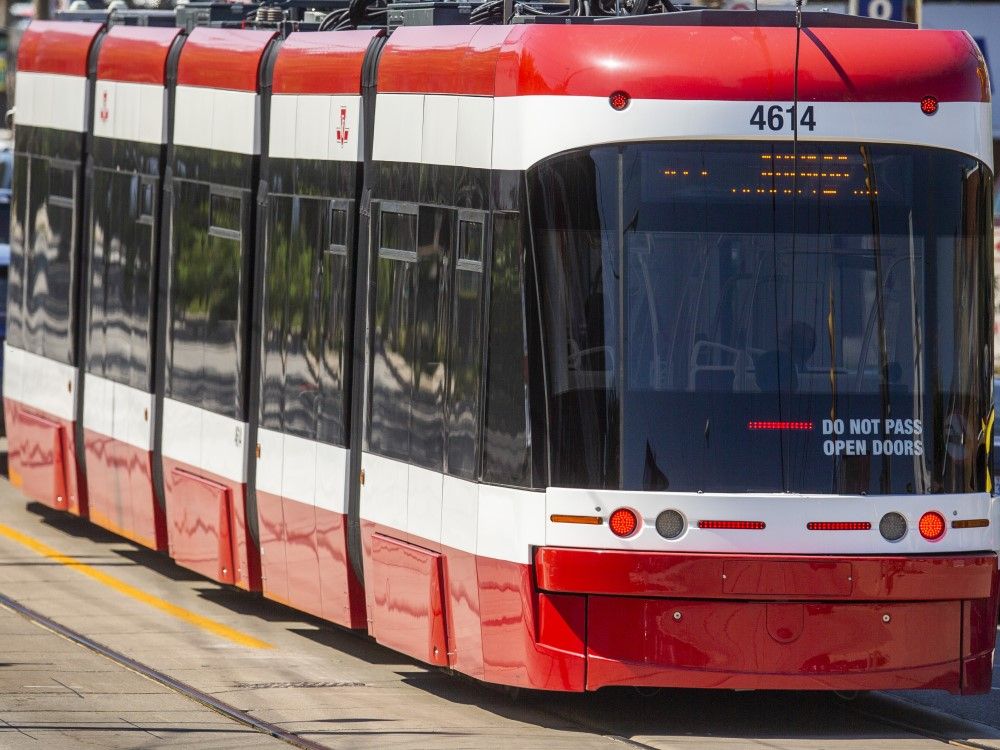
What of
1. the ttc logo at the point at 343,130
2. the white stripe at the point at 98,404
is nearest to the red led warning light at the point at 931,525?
the ttc logo at the point at 343,130

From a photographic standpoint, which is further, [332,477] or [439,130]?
[332,477]

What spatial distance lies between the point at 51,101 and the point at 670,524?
896 centimetres

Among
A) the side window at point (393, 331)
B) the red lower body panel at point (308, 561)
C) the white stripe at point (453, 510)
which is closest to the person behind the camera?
the white stripe at point (453, 510)

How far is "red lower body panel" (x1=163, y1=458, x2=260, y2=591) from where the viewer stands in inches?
544

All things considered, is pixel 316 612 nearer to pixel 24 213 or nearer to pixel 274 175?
pixel 274 175

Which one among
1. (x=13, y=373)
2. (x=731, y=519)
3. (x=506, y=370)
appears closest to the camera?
(x=731, y=519)

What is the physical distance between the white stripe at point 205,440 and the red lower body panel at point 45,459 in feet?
6.92

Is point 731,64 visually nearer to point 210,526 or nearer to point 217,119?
point 217,119

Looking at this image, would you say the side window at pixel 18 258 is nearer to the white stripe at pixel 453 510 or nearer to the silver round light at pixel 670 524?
the white stripe at pixel 453 510

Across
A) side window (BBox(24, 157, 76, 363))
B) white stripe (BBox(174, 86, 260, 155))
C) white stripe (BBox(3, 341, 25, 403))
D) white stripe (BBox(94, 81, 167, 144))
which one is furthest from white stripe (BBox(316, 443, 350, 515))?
white stripe (BBox(3, 341, 25, 403))

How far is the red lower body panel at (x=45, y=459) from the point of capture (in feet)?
55.7

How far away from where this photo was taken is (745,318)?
10391 mm

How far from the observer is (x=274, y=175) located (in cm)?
1338

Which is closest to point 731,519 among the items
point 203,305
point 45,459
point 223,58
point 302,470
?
point 302,470
